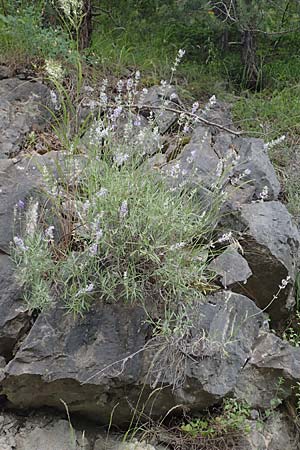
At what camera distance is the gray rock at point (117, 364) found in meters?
2.58

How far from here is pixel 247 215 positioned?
134 inches

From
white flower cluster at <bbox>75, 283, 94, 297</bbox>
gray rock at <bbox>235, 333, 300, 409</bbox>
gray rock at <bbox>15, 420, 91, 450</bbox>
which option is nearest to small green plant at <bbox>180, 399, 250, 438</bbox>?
gray rock at <bbox>235, 333, 300, 409</bbox>

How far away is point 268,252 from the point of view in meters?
3.28

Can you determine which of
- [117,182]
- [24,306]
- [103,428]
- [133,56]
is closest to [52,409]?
[103,428]

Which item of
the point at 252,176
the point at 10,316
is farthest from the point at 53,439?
the point at 252,176

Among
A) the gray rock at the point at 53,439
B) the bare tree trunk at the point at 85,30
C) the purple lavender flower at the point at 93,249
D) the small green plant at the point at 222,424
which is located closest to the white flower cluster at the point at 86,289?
the purple lavender flower at the point at 93,249

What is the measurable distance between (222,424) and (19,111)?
254cm

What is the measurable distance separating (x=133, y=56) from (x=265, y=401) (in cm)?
319

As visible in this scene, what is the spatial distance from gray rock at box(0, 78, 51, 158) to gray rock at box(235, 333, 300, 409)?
1.97 meters

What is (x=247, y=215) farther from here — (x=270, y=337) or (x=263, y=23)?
(x=263, y=23)

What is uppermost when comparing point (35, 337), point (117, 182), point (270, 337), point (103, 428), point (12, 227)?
point (117, 182)

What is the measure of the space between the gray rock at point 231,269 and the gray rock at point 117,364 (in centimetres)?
24

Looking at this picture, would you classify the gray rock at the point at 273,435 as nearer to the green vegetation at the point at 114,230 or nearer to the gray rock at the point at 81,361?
the green vegetation at the point at 114,230

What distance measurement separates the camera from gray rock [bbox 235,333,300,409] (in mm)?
2971
